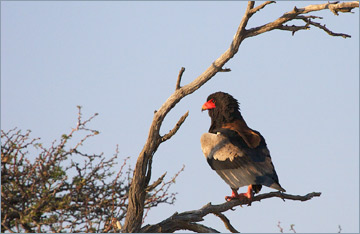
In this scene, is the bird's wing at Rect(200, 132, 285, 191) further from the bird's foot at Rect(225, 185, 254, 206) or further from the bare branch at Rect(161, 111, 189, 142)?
the bare branch at Rect(161, 111, 189, 142)

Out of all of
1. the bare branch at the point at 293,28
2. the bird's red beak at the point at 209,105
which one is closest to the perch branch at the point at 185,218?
the bird's red beak at the point at 209,105

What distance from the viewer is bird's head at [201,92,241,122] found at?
31.9 feet

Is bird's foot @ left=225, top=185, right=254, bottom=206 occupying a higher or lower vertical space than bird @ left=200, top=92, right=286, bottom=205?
lower

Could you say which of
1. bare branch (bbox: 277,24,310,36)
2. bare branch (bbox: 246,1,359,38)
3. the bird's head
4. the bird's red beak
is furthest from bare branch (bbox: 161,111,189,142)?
the bird's red beak

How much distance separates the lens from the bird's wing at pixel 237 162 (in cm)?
850

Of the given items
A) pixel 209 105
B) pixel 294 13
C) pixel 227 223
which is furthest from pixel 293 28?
pixel 227 223

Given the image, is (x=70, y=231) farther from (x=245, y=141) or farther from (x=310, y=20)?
(x=310, y=20)

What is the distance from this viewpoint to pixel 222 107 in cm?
981

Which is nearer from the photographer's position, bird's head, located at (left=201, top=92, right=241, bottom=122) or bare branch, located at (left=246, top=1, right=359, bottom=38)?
bare branch, located at (left=246, top=1, right=359, bottom=38)

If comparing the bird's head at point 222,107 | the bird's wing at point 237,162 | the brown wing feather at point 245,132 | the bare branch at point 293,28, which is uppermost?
the bare branch at point 293,28

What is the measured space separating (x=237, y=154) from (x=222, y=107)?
1.20 m

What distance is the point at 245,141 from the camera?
354 inches

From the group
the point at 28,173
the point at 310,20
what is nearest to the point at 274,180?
the point at 310,20

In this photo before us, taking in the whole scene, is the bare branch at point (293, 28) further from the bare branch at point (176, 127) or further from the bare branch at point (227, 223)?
the bare branch at point (227, 223)
